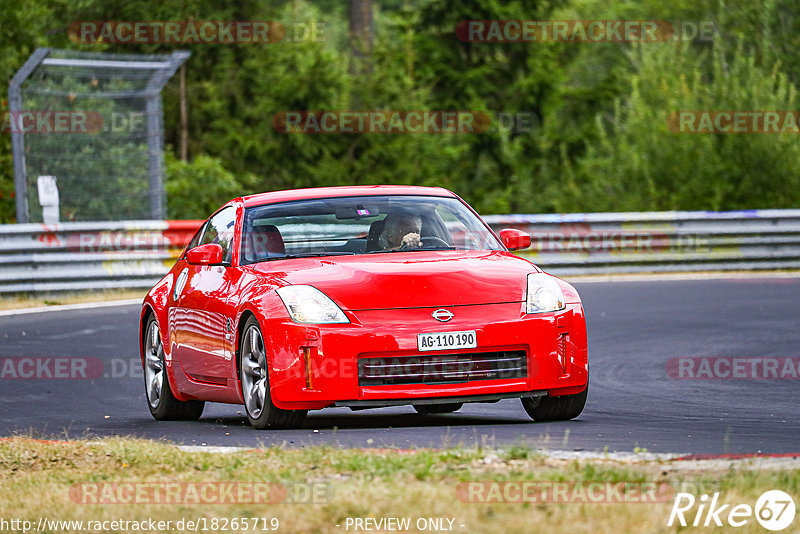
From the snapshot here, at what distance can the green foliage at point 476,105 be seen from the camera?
89.4 ft

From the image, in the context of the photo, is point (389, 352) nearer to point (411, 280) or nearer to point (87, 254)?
point (411, 280)

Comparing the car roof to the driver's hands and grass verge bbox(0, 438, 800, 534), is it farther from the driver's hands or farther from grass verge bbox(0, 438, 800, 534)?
grass verge bbox(0, 438, 800, 534)

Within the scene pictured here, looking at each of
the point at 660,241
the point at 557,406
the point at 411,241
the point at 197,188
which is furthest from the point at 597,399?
the point at 197,188

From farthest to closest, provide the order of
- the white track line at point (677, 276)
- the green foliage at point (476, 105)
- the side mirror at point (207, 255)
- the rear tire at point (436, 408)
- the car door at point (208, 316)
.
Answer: the green foliage at point (476, 105), the white track line at point (677, 276), the rear tire at point (436, 408), the side mirror at point (207, 255), the car door at point (208, 316)

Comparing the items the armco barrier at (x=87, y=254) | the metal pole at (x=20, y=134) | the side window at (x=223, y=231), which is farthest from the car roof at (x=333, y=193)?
the metal pole at (x=20, y=134)

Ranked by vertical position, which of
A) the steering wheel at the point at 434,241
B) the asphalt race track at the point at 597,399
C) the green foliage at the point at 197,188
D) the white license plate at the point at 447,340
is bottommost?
the green foliage at the point at 197,188

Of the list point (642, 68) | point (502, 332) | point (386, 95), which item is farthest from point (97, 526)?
point (386, 95)

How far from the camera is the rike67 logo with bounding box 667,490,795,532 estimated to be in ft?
17.3

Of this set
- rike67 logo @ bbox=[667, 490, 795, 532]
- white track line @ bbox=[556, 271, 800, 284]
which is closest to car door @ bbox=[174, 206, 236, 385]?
rike67 logo @ bbox=[667, 490, 795, 532]

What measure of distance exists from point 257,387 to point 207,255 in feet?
3.71

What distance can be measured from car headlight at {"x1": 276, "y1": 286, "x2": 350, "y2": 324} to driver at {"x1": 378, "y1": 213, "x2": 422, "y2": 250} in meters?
1.14

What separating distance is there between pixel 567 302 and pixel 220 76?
2941 centimetres

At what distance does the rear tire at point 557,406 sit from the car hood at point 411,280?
74 cm

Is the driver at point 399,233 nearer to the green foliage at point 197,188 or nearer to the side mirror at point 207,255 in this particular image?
the side mirror at point 207,255
